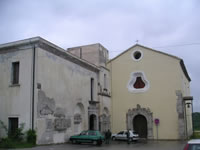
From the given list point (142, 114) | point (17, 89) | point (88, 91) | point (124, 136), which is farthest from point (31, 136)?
point (142, 114)

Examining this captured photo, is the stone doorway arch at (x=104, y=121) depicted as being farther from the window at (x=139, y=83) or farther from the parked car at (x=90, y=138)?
the parked car at (x=90, y=138)

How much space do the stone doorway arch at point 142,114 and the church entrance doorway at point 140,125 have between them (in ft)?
1.47

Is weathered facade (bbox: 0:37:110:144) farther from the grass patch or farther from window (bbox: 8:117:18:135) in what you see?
the grass patch

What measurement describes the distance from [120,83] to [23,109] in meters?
14.2

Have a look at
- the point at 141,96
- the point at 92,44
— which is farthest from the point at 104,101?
the point at 92,44

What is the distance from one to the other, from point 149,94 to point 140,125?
372cm

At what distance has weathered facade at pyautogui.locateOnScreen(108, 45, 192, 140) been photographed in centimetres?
2594

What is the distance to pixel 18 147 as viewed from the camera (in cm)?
1523

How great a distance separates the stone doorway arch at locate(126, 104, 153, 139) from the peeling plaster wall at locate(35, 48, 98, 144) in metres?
6.45

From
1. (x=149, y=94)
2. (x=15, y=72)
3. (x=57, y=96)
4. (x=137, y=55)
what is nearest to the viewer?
(x=15, y=72)

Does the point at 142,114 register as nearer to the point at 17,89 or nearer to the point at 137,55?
the point at 137,55

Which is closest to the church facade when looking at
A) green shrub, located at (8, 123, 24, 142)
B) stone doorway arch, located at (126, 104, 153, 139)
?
stone doorway arch, located at (126, 104, 153, 139)

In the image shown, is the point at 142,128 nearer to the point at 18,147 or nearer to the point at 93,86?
the point at 93,86

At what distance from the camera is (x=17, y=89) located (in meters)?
18.0
